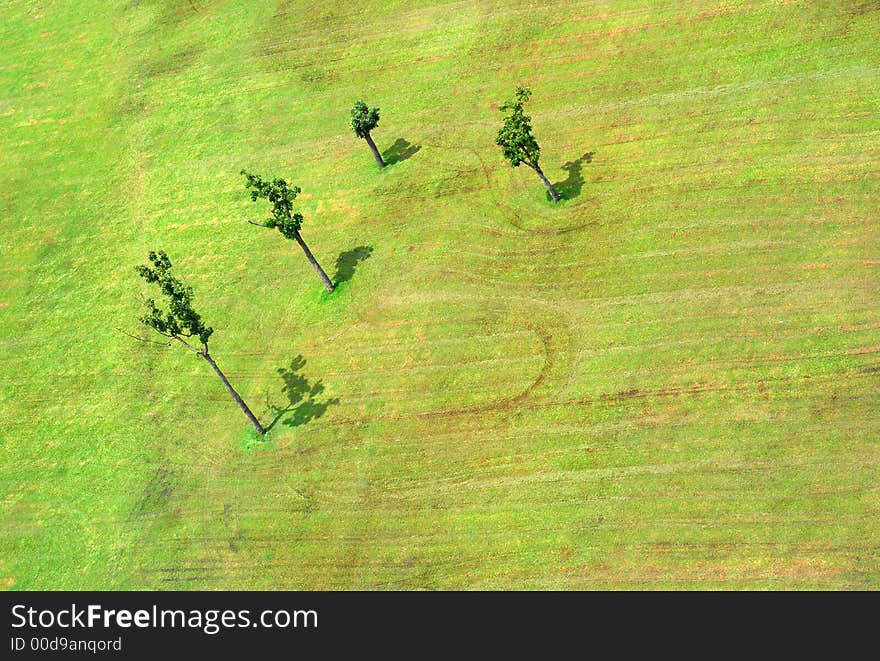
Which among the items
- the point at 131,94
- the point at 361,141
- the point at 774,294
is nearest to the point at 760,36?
the point at 774,294

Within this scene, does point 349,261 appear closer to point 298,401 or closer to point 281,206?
point 281,206

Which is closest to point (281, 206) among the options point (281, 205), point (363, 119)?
point (281, 205)

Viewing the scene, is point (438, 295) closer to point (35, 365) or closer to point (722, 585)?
point (722, 585)

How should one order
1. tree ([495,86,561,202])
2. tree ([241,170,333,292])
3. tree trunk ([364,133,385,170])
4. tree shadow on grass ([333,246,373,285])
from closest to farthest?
tree ([495,86,561,202]) → tree ([241,170,333,292]) → tree shadow on grass ([333,246,373,285]) → tree trunk ([364,133,385,170])

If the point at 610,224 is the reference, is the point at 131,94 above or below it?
above

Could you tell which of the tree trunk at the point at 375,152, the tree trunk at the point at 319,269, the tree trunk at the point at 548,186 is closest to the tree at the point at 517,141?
the tree trunk at the point at 548,186

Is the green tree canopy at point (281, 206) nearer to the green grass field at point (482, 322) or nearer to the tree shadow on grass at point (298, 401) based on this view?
the green grass field at point (482, 322)

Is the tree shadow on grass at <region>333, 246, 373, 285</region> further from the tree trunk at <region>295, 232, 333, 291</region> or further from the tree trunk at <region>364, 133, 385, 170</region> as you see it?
the tree trunk at <region>364, 133, 385, 170</region>

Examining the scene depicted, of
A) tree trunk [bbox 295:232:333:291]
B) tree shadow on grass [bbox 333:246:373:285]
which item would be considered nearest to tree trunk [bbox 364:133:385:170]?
tree shadow on grass [bbox 333:246:373:285]
